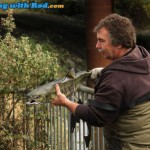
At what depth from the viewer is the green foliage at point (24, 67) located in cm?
493

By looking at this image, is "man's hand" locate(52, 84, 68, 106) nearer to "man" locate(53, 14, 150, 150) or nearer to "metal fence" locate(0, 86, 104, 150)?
"man" locate(53, 14, 150, 150)

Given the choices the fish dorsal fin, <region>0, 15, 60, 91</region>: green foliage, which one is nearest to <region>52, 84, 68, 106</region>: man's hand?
the fish dorsal fin

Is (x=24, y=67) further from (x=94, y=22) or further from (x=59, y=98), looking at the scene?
(x=94, y=22)

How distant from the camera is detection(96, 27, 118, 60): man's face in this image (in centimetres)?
314

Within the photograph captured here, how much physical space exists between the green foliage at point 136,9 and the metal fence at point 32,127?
11.7 metres

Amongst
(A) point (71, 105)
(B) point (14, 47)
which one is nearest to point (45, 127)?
(B) point (14, 47)

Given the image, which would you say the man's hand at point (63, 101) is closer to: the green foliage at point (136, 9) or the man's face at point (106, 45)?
the man's face at point (106, 45)

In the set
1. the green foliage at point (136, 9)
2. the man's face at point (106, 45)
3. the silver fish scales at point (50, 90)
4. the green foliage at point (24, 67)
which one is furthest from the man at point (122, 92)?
the green foliage at point (136, 9)

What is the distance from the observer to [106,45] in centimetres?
315

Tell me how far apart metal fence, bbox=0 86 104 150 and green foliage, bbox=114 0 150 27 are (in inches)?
461

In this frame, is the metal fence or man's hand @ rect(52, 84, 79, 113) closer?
man's hand @ rect(52, 84, 79, 113)

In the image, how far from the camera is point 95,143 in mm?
4754

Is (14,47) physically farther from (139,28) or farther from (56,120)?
(139,28)

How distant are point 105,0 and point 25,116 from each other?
2.93 m
